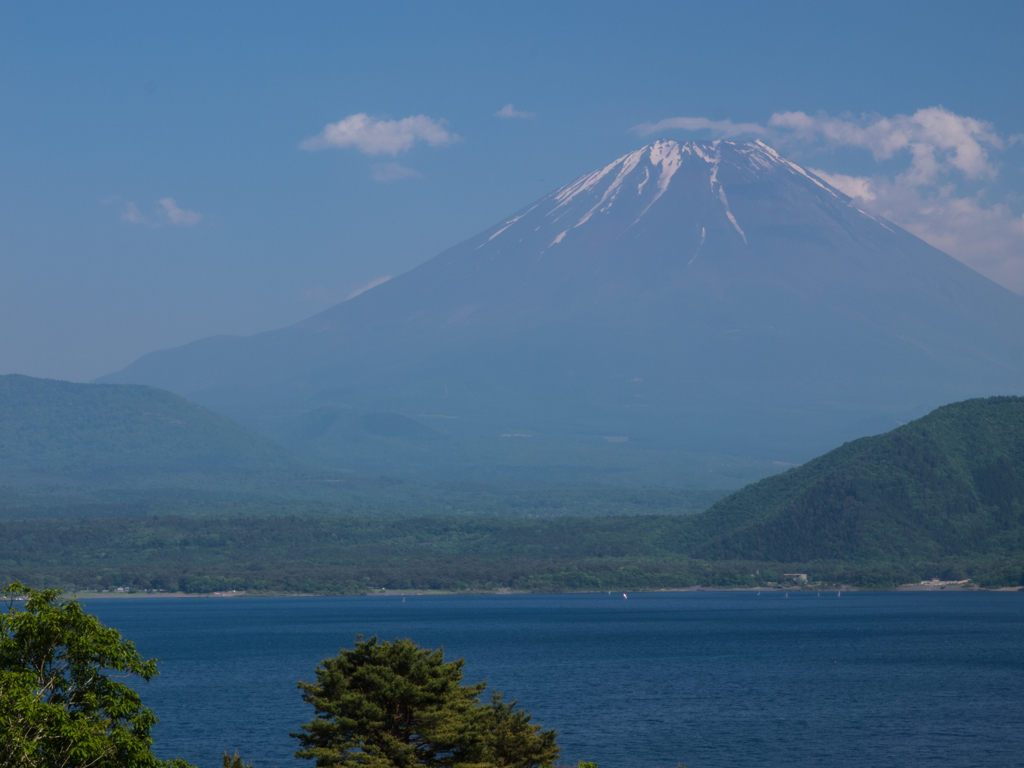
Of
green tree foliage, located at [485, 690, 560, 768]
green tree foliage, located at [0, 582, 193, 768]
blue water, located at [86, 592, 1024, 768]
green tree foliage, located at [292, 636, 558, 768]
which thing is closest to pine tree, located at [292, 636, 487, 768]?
green tree foliage, located at [292, 636, 558, 768]

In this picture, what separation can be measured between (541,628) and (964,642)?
49.3 meters

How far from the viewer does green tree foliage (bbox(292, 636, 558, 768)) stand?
2945 centimetres

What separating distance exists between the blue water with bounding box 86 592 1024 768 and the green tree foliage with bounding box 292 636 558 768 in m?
29.1

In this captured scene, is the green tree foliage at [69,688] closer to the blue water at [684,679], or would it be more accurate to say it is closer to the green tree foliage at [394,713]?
the green tree foliage at [394,713]

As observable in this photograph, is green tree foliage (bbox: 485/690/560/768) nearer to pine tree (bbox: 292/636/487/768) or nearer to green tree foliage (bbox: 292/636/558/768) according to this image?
green tree foliage (bbox: 292/636/558/768)

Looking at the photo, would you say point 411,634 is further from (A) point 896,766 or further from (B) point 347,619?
(A) point 896,766

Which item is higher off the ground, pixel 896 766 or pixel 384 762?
pixel 384 762

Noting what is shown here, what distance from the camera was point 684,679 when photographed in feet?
306

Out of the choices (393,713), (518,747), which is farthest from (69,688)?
(518,747)

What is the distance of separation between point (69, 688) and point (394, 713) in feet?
25.2

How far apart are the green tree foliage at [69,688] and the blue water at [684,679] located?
1299 inches

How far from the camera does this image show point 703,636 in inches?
5231

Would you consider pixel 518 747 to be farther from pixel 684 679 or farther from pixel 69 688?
pixel 684 679

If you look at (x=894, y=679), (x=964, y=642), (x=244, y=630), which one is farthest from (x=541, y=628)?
(x=894, y=679)
